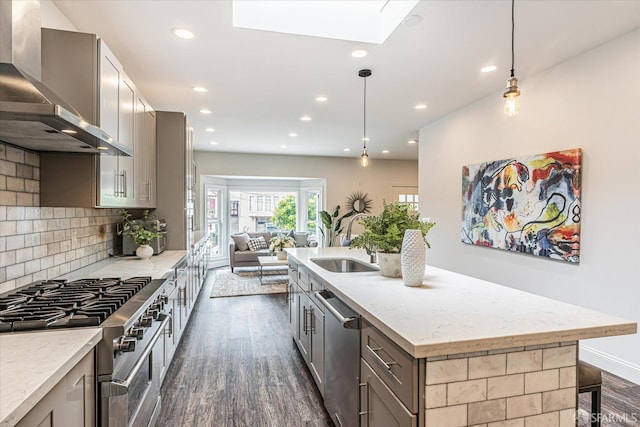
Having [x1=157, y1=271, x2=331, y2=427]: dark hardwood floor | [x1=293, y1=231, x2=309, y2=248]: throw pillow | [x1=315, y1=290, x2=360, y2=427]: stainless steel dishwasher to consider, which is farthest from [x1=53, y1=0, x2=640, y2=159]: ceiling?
[x1=293, y1=231, x2=309, y2=248]: throw pillow

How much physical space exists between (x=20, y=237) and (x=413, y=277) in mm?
2223

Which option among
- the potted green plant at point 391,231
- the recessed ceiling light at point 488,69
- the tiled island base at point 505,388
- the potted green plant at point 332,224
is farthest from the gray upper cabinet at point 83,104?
the potted green plant at point 332,224

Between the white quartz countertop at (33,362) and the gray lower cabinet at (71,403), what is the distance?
42mm

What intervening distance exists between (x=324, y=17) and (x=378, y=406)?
261 cm

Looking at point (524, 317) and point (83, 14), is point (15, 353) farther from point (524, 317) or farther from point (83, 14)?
point (83, 14)

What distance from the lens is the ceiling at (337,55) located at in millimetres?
2281

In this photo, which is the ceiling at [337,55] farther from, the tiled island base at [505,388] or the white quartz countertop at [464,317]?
the tiled island base at [505,388]

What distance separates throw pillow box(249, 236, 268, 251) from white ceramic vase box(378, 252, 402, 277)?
224 inches

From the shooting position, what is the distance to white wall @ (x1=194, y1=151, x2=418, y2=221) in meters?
7.66

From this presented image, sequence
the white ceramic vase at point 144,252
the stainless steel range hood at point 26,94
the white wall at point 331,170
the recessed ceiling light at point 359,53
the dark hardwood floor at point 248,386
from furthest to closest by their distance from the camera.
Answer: the white wall at point 331,170
the white ceramic vase at point 144,252
the recessed ceiling light at point 359,53
the dark hardwood floor at point 248,386
the stainless steel range hood at point 26,94

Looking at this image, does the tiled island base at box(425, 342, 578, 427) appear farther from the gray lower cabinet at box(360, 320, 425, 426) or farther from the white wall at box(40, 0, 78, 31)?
the white wall at box(40, 0, 78, 31)

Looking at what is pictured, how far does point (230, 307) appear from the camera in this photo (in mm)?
4859

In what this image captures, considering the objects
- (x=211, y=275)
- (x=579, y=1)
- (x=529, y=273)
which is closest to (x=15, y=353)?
(x=579, y=1)

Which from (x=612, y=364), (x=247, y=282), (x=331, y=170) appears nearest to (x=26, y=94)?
(x=612, y=364)
